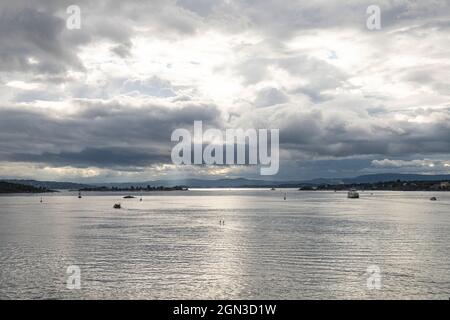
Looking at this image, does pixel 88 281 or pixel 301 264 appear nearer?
pixel 88 281

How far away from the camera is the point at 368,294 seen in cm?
4331

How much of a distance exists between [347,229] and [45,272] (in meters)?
69.9

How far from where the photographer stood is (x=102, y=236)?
90.9 m

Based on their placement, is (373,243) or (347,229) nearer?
(373,243)

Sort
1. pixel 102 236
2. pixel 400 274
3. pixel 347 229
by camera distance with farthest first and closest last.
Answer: pixel 347 229, pixel 102 236, pixel 400 274
